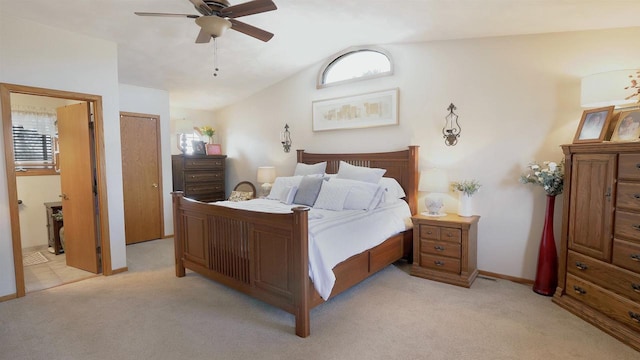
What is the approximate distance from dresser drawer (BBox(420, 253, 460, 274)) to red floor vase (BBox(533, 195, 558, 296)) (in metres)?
0.75

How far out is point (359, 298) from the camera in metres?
2.99

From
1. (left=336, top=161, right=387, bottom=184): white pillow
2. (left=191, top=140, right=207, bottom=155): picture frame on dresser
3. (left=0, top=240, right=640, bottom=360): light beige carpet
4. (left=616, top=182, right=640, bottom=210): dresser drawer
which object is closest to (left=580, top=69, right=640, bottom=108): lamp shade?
(left=616, top=182, right=640, bottom=210): dresser drawer

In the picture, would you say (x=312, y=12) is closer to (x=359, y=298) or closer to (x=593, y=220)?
(x=359, y=298)

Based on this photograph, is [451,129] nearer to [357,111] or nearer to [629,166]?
[357,111]

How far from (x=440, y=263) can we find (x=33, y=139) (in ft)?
19.2

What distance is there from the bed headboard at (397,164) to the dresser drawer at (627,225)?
1.89 m

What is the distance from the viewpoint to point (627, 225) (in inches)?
91.7

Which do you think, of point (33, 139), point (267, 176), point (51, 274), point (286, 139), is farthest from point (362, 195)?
point (33, 139)

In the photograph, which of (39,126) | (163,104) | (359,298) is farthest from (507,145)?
(39,126)

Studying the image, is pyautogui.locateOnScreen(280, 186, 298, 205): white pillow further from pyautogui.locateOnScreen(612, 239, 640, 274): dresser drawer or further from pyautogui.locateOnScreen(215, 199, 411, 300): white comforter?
pyautogui.locateOnScreen(612, 239, 640, 274): dresser drawer

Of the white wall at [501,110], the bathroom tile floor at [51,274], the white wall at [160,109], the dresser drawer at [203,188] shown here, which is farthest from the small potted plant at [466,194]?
the white wall at [160,109]

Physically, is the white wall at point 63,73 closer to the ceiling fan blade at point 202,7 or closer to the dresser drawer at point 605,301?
the ceiling fan blade at point 202,7

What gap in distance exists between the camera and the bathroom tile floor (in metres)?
3.34

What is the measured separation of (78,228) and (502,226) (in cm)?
489
